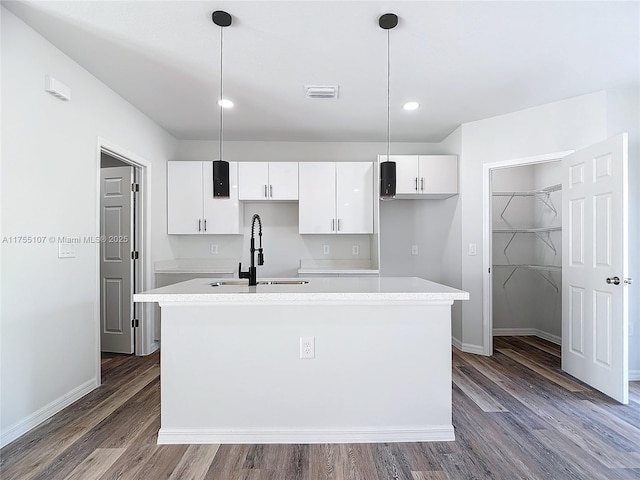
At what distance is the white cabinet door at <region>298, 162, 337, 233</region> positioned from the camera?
4.21 meters

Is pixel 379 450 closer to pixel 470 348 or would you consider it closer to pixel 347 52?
pixel 470 348

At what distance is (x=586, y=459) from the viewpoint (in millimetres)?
1943

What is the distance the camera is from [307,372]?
83.7 inches

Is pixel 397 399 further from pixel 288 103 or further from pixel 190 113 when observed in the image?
pixel 190 113

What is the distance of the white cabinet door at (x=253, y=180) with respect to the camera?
166 inches

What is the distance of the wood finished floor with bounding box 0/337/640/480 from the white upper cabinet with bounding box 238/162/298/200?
2.32 metres

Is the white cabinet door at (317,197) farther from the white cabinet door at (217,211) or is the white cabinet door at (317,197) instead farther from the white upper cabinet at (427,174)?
the white cabinet door at (217,211)

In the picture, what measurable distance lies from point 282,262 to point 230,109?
1931mm

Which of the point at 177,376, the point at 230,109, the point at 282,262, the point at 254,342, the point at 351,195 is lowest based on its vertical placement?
the point at 177,376

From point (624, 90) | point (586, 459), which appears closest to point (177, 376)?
point (586, 459)

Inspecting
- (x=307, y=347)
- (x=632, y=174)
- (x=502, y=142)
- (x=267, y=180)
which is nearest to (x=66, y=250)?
(x=307, y=347)

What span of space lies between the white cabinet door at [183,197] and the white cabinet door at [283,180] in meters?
0.84

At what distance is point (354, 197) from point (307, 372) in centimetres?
249

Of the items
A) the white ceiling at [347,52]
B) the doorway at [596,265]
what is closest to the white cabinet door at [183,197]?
the white ceiling at [347,52]
